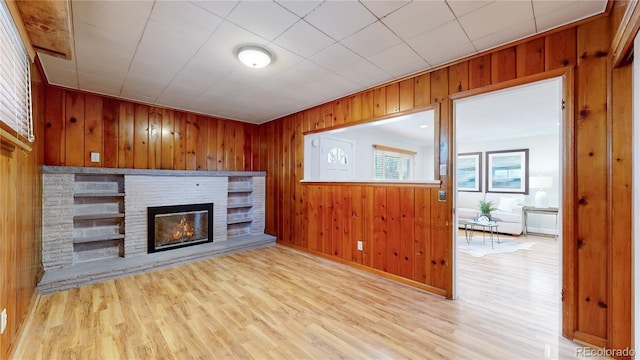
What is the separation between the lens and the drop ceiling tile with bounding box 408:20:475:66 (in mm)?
2016

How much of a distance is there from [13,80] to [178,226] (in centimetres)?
282

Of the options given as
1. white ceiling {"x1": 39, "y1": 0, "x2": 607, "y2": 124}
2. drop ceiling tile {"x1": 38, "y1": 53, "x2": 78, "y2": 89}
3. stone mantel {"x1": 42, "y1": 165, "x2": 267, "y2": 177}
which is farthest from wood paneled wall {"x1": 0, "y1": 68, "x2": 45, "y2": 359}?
white ceiling {"x1": 39, "y1": 0, "x2": 607, "y2": 124}

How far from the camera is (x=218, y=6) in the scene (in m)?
1.73

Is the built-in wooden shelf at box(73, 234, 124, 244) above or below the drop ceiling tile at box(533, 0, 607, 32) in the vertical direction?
below

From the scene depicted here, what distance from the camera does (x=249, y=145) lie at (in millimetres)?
5035

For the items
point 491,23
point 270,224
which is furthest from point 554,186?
point 270,224

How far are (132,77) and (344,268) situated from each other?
3.34 metres

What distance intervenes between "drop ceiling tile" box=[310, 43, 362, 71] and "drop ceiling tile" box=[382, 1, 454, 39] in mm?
465

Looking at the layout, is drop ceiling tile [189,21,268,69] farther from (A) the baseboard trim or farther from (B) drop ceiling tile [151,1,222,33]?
(A) the baseboard trim

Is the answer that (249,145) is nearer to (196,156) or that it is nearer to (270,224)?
(196,156)

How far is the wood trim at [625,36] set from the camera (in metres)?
1.37

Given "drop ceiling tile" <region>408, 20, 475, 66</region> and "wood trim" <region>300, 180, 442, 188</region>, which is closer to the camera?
"drop ceiling tile" <region>408, 20, 475, 66</region>

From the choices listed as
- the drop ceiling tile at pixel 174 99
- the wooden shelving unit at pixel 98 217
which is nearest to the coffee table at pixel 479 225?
the drop ceiling tile at pixel 174 99

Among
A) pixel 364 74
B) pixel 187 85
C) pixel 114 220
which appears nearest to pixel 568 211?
pixel 364 74
